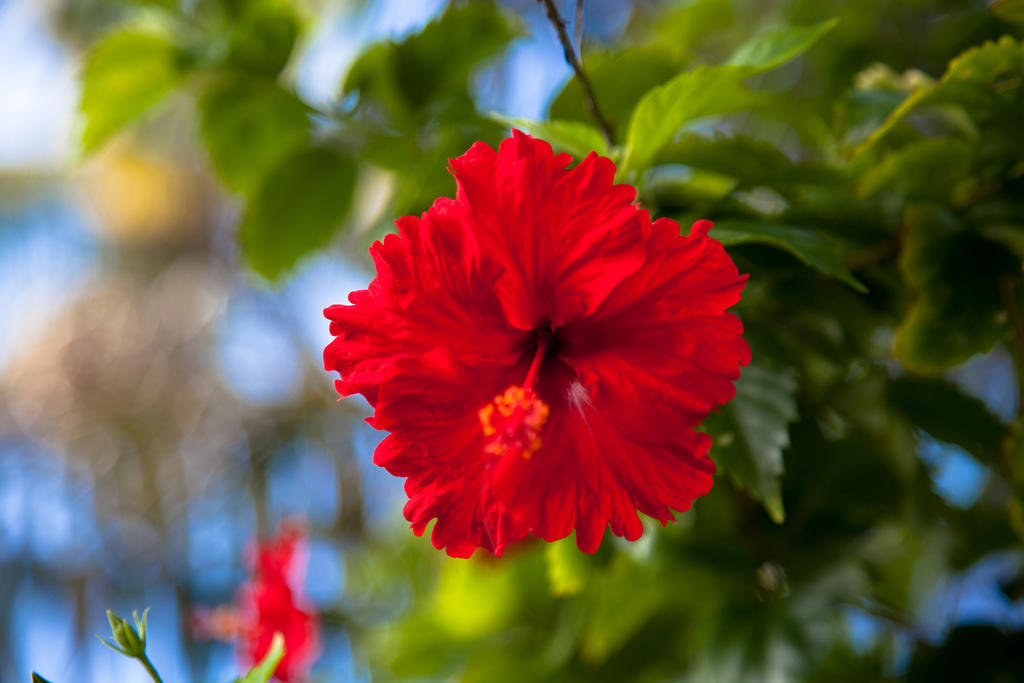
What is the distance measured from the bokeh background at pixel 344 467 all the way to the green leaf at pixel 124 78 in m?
0.03

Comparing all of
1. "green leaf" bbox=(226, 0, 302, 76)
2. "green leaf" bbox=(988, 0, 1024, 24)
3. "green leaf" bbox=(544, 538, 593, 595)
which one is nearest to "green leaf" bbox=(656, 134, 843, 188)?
"green leaf" bbox=(988, 0, 1024, 24)

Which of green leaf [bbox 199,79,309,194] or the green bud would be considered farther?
green leaf [bbox 199,79,309,194]

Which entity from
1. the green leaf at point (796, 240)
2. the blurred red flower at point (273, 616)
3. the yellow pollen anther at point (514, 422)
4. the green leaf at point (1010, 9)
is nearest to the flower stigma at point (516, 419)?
the yellow pollen anther at point (514, 422)

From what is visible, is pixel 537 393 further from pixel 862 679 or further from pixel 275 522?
pixel 275 522

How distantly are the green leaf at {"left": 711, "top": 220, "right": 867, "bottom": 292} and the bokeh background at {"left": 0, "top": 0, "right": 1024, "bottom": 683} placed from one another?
10 cm

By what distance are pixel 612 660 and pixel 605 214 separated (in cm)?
63

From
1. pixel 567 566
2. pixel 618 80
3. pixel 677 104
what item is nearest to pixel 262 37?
pixel 618 80

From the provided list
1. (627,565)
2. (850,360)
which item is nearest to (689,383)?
(850,360)

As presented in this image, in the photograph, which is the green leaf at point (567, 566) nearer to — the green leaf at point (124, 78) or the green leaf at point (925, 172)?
the green leaf at point (925, 172)

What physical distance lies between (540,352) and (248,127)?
480 millimetres

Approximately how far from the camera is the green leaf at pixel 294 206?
2.42 ft

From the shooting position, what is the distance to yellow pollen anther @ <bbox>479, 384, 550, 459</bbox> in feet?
1.26

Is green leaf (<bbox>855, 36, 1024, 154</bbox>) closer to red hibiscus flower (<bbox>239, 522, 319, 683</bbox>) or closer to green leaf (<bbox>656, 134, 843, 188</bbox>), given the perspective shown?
green leaf (<bbox>656, 134, 843, 188</bbox>)

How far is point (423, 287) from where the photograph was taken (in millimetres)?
393
